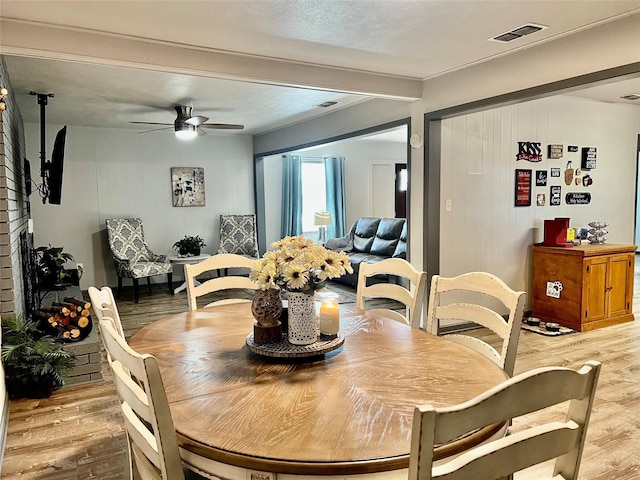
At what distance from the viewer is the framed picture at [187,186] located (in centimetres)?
745

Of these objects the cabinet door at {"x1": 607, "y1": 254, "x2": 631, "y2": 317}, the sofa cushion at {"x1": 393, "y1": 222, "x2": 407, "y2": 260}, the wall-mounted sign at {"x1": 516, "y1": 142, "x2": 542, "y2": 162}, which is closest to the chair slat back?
the wall-mounted sign at {"x1": 516, "y1": 142, "x2": 542, "y2": 162}

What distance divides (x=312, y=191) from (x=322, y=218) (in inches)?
26.4

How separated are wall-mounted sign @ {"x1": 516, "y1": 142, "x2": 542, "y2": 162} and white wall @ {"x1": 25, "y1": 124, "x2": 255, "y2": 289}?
4580 mm

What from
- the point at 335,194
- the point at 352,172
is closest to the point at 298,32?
the point at 335,194

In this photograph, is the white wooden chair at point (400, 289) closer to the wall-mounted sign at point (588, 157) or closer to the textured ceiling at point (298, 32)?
the textured ceiling at point (298, 32)

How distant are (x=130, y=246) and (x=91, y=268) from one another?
0.69 meters

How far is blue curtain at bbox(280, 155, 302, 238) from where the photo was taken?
323 inches

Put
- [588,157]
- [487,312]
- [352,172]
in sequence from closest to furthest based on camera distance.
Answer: [487,312], [588,157], [352,172]

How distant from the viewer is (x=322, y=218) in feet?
27.2

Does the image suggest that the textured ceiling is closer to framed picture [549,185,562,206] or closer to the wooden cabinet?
framed picture [549,185,562,206]

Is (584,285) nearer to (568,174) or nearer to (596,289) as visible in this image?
(596,289)

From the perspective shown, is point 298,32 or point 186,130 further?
point 186,130

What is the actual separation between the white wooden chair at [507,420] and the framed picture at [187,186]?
708 cm

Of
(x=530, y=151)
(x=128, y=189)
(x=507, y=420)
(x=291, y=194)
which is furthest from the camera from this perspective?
(x=291, y=194)
